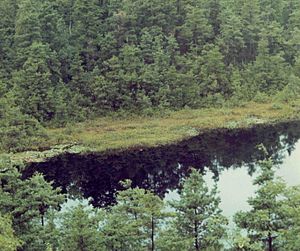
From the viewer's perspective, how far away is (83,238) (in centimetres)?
2158

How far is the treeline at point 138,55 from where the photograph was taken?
53531mm

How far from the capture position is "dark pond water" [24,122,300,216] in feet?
124

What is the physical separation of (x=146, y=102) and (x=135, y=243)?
103 feet

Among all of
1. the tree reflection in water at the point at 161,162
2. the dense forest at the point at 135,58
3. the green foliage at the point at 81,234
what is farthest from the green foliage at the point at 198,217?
the dense forest at the point at 135,58

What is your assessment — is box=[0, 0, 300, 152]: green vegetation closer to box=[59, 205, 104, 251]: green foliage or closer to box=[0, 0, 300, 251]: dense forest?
box=[0, 0, 300, 251]: dense forest

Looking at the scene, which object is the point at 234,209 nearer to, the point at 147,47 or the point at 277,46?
the point at 147,47

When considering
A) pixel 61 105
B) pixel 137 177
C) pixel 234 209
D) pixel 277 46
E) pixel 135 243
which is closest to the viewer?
pixel 135 243

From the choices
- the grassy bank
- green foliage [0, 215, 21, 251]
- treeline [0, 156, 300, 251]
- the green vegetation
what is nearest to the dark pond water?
the grassy bank

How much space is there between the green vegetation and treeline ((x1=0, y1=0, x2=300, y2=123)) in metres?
0.10

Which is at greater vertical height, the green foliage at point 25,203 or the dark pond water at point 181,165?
the dark pond water at point 181,165

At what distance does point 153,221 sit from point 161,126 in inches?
1082

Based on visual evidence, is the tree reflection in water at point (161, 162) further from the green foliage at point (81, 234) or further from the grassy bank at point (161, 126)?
the green foliage at point (81, 234)

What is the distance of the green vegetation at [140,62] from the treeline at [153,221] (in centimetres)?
2410

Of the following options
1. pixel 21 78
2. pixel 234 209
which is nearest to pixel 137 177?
pixel 234 209
